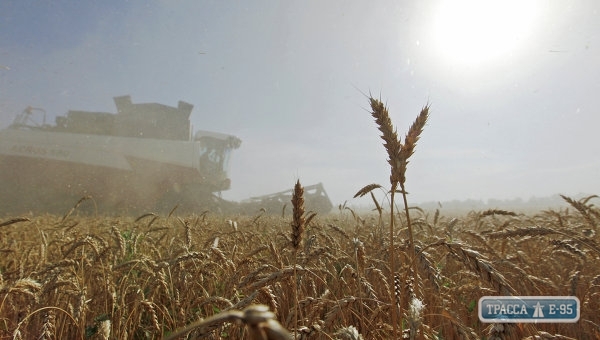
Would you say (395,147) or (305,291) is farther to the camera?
(305,291)

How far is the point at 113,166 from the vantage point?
52.1ft

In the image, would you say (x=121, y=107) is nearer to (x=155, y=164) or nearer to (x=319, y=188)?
(x=155, y=164)

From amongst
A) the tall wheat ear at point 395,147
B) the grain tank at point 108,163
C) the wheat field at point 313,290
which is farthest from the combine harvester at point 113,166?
the tall wheat ear at point 395,147

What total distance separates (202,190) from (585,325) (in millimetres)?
19420

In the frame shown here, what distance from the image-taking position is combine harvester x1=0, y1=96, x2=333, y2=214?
581 inches

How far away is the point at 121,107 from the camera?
1920cm

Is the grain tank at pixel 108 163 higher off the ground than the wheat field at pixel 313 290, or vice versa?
the grain tank at pixel 108 163

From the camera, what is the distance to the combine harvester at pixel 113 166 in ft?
48.4

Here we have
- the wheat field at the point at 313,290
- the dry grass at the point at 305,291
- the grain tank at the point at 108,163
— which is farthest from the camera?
the grain tank at the point at 108,163

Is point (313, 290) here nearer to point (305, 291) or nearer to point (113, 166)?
point (305, 291)

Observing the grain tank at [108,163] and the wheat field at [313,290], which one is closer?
the wheat field at [313,290]

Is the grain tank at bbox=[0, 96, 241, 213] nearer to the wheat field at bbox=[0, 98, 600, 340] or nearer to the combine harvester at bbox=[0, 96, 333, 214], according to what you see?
the combine harvester at bbox=[0, 96, 333, 214]

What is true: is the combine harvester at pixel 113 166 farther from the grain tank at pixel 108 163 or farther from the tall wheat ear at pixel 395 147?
the tall wheat ear at pixel 395 147

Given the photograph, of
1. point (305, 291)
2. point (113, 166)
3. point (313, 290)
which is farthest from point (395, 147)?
point (113, 166)
